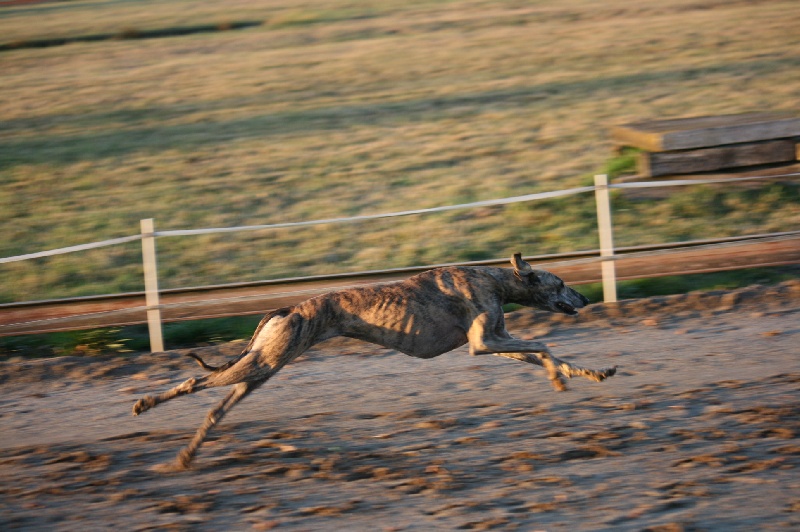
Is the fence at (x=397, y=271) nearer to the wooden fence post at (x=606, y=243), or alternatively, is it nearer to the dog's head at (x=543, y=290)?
the wooden fence post at (x=606, y=243)

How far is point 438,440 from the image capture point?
6.46m

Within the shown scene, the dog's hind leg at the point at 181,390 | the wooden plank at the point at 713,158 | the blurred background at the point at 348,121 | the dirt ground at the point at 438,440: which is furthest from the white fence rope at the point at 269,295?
the dog's hind leg at the point at 181,390

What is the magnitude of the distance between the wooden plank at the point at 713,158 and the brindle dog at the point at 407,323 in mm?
6328

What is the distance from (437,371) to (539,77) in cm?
1440

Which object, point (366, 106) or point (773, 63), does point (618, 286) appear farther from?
point (773, 63)

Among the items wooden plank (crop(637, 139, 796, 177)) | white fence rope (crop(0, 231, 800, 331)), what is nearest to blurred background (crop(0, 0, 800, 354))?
wooden plank (crop(637, 139, 796, 177))

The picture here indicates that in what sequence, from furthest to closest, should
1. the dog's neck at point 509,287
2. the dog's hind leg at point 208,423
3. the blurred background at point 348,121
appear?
the blurred background at point 348,121 → the dog's neck at point 509,287 → the dog's hind leg at point 208,423

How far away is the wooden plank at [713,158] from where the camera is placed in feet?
41.8

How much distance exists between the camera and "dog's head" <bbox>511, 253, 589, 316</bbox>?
22.4 feet

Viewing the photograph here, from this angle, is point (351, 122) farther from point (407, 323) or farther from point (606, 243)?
point (407, 323)

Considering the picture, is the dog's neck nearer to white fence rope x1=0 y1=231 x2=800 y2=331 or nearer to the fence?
white fence rope x1=0 y1=231 x2=800 y2=331

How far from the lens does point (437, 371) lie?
8.17 meters

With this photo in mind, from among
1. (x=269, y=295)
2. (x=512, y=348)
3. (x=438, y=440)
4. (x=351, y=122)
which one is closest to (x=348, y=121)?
(x=351, y=122)

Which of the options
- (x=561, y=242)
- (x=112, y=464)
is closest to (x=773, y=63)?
(x=561, y=242)
